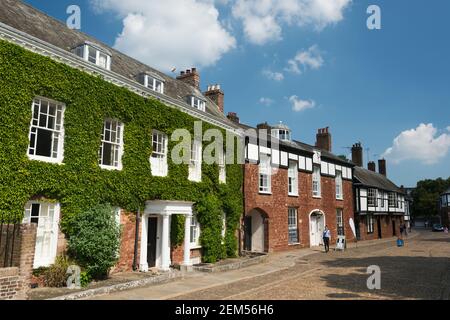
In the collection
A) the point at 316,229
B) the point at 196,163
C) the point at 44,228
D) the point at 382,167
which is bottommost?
the point at 316,229

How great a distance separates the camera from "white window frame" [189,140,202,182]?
18969 millimetres

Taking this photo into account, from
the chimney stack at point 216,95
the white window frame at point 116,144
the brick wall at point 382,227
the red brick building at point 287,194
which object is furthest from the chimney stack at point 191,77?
the brick wall at point 382,227

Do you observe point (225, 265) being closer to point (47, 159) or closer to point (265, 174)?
point (265, 174)

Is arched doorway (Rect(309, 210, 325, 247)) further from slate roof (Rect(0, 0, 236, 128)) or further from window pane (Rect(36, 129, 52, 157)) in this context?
window pane (Rect(36, 129, 52, 157))

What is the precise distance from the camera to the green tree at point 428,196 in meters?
86.2

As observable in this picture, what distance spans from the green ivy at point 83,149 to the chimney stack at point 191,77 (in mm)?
6882

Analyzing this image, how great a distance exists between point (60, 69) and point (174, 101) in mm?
6277

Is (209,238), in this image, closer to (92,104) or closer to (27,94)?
(92,104)

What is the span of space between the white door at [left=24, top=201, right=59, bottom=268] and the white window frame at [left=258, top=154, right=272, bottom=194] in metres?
14.1

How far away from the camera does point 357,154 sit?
44156mm

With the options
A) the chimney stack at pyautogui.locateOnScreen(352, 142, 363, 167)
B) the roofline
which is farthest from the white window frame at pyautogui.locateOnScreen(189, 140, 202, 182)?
the chimney stack at pyautogui.locateOnScreen(352, 142, 363, 167)

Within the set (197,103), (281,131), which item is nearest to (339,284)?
(197,103)

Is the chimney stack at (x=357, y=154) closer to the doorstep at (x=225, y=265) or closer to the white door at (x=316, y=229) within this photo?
the white door at (x=316, y=229)

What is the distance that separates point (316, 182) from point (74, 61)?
2156cm
